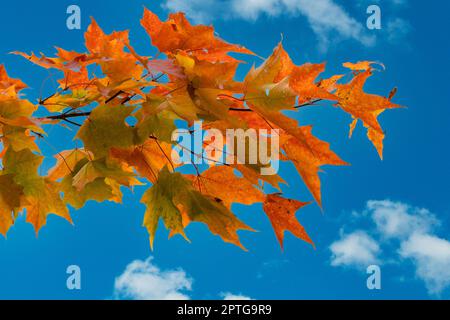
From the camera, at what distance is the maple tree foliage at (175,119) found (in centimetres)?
64

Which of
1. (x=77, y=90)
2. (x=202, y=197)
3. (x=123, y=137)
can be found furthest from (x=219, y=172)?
(x=77, y=90)

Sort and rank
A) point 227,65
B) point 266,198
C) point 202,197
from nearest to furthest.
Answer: point 227,65
point 202,197
point 266,198

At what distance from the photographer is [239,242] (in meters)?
0.78

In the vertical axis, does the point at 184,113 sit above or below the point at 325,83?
below

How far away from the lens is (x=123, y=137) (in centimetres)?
70

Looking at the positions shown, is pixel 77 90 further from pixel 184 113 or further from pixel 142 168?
pixel 184 113

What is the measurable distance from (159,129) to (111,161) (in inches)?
5.9

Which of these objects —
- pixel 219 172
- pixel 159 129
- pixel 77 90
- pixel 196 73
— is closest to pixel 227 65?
pixel 196 73

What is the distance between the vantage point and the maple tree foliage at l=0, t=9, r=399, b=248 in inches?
25.2

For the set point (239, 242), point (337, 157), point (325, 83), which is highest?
point (325, 83)

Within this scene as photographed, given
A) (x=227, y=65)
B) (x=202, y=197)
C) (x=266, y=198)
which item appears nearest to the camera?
(x=227, y=65)

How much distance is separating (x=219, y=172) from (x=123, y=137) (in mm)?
199

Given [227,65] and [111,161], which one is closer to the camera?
[227,65]

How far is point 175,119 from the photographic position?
0.71 meters
